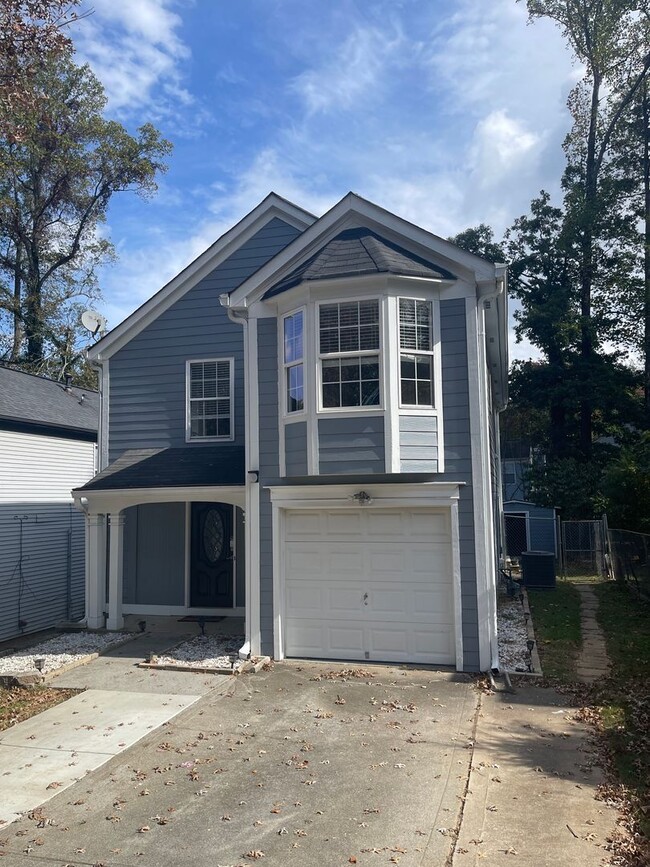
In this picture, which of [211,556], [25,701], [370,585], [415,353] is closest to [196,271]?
[211,556]

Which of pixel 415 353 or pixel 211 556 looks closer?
pixel 415 353

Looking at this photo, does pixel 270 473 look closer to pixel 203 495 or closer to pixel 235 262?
pixel 203 495

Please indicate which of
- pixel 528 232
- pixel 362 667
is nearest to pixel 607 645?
pixel 362 667

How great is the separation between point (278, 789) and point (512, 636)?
6.52 m

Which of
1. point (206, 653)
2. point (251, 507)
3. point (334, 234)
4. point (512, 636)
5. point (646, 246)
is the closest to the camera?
point (251, 507)

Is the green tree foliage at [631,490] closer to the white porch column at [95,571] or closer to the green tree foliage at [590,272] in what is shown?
the green tree foliage at [590,272]

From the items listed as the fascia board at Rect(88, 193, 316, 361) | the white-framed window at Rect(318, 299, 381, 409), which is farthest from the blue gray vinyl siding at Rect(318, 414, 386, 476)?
the fascia board at Rect(88, 193, 316, 361)

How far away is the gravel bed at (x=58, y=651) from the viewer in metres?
9.77

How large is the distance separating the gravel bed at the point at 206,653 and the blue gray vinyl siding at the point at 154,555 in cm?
226

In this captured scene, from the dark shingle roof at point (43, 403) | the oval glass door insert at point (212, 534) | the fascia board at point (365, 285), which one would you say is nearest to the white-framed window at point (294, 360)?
the fascia board at point (365, 285)

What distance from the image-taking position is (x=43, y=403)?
15.2m

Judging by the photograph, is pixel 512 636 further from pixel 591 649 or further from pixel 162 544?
pixel 162 544

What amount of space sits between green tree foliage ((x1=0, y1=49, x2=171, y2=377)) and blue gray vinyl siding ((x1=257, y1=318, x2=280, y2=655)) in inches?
788

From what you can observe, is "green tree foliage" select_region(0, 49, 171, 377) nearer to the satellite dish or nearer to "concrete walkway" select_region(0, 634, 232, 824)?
the satellite dish
